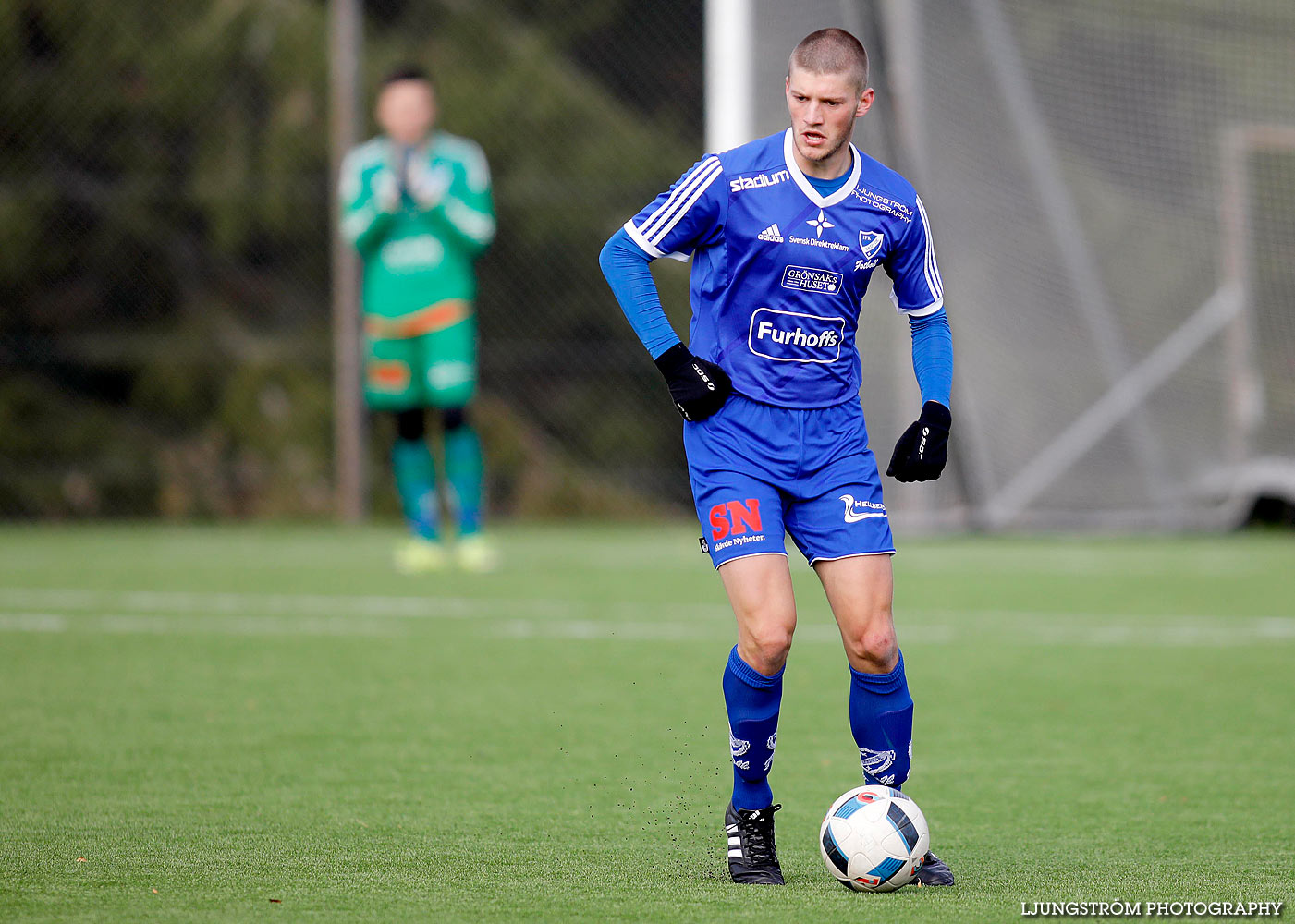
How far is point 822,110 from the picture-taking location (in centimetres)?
367

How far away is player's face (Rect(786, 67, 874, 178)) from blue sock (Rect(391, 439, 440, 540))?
20.3 feet

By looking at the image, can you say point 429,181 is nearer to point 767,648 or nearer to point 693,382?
point 693,382

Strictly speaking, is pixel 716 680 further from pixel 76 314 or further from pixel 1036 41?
pixel 76 314

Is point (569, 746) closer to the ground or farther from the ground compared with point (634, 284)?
closer to the ground

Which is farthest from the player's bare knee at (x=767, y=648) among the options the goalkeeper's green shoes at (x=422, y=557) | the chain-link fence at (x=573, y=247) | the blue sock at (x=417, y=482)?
the chain-link fence at (x=573, y=247)

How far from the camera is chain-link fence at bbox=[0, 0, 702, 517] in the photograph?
13945 millimetres

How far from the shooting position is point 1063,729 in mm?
5270

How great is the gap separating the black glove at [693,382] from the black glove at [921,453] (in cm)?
40

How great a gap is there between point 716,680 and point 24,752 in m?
2.44

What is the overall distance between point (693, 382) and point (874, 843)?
1049 millimetres

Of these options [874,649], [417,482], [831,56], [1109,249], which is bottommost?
[874,649]

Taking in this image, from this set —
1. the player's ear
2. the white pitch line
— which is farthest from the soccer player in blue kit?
the white pitch line

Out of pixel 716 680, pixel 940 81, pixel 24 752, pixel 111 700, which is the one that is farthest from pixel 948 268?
pixel 24 752

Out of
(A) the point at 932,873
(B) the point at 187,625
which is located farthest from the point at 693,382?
(B) the point at 187,625
